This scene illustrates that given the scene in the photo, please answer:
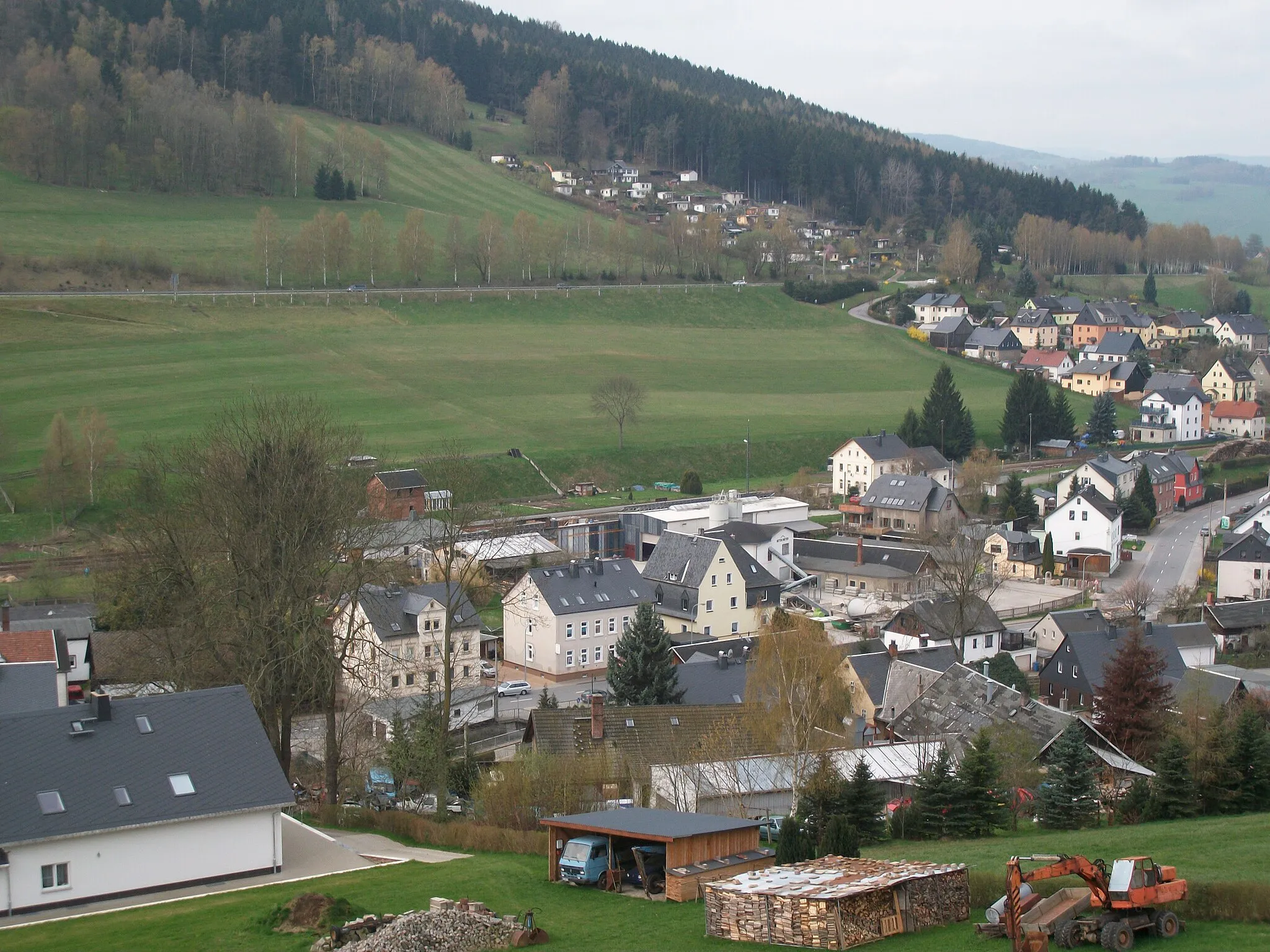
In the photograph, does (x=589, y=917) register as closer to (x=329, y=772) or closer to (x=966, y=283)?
(x=329, y=772)

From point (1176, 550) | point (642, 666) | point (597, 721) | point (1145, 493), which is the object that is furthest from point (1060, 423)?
point (597, 721)

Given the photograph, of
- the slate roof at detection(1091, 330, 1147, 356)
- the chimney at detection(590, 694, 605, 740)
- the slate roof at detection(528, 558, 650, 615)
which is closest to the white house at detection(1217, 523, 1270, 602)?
the slate roof at detection(528, 558, 650, 615)

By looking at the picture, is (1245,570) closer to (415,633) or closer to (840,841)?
(415,633)

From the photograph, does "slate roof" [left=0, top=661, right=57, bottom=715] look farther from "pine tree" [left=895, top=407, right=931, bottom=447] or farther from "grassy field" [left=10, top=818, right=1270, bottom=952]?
"pine tree" [left=895, top=407, right=931, bottom=447]

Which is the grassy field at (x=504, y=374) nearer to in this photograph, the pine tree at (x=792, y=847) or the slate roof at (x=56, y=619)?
the slate roof at (x=56, y=619)

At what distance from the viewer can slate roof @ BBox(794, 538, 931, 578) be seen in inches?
2167

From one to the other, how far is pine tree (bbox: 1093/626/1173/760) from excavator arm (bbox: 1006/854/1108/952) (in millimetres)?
16814

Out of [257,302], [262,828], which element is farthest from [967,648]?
[257,302]

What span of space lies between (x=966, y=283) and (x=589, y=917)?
12157 centimetres

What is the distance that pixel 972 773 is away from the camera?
22.3 metres

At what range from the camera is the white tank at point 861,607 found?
166 ft

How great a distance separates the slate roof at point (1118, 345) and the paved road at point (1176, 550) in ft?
103

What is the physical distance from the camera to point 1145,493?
67.6 m

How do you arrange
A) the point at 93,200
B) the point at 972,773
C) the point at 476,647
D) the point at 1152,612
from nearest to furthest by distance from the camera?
the point at 972,773 → the point at 476,647 → the point at 1152,612 → the point at 93,200
